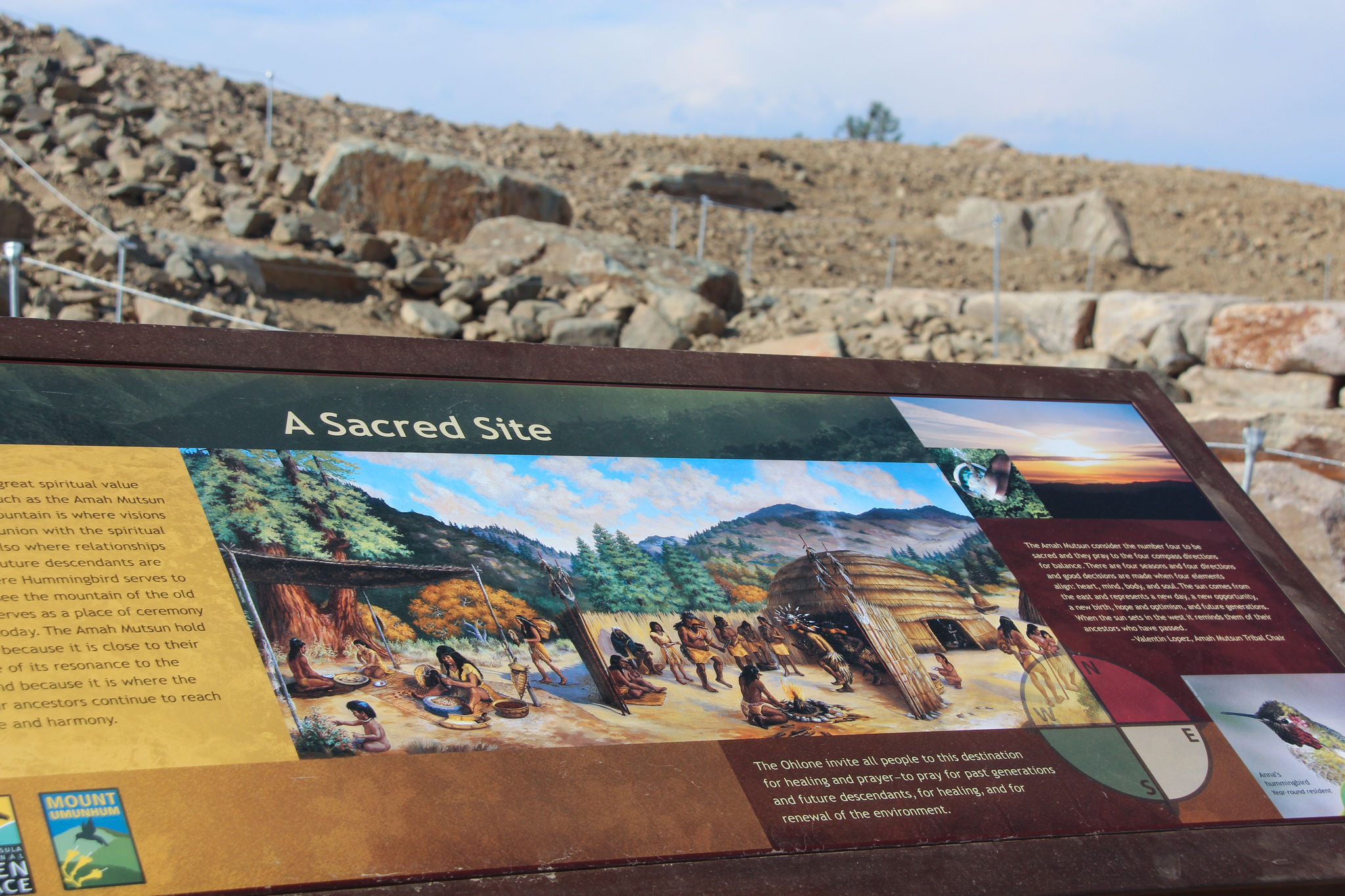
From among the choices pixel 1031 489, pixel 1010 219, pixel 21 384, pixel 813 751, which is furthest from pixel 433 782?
pixel 1010 219

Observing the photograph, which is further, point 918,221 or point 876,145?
point 876,145

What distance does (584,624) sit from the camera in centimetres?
221

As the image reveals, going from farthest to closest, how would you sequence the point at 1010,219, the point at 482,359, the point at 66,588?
the point at 1010,219, the point at 482,359, the point at 66,588

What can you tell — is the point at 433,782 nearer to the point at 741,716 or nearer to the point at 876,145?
the point at 741,716

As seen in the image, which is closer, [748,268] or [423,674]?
[423,674]

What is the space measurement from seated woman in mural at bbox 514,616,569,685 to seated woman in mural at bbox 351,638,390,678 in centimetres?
29

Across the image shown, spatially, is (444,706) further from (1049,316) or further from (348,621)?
(1049,316)

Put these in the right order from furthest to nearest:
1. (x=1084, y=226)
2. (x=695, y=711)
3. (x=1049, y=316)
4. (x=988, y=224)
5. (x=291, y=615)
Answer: (x=988, y=224)
(x=1084, y=226)
(x=1049, y=316)
(x=695, y=711)
(x=291, y=615)

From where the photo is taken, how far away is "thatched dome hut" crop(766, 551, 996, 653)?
7.81 ft

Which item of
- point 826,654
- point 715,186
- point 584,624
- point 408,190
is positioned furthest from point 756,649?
point 715,186

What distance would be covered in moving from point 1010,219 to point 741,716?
18.0 meters

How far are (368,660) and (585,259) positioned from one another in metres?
8.46

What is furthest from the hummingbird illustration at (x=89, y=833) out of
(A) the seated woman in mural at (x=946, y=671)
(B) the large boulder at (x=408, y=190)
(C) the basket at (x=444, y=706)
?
(B) the large boulder at (x=408, y=190)

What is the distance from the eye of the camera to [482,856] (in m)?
1.73
